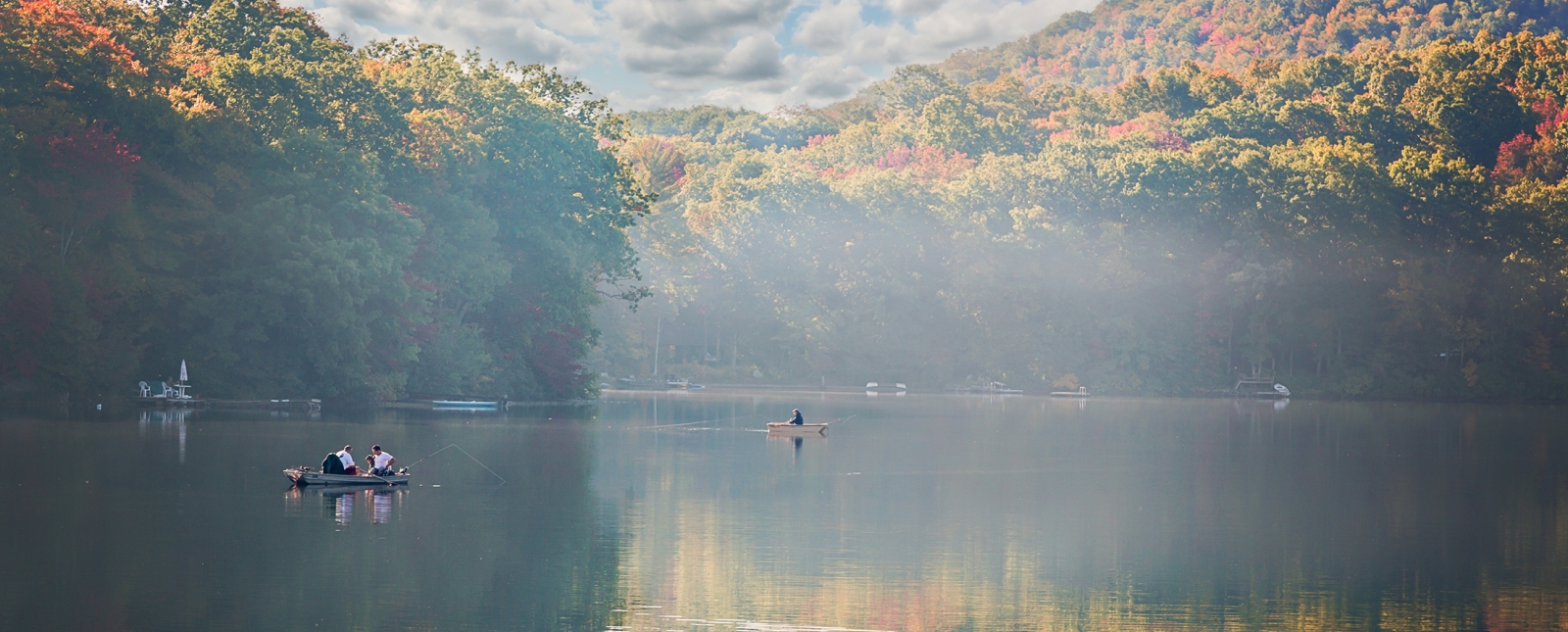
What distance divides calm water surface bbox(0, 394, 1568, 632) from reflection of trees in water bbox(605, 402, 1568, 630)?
0.09 m

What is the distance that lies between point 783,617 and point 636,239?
10090 cm

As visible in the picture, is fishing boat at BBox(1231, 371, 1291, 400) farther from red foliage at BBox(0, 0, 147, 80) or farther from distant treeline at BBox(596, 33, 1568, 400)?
red foliage at BBox(0, 0, 147, 80)

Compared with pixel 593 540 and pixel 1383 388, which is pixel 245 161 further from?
pixel 1383 388

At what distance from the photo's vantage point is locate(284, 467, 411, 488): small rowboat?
29500mm

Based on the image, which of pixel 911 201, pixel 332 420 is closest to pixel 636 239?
pixel 911 201

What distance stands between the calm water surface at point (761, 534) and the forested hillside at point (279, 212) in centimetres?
1138

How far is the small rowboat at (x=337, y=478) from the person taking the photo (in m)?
29.5

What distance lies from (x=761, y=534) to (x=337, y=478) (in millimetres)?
9977

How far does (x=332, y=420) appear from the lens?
4953 centimetres

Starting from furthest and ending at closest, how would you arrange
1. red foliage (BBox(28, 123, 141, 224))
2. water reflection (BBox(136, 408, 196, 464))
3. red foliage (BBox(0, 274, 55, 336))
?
red foliage (BBox(28, 123, 141, 224))
red foliage (BBox(0, 274, 55, 336))
water reflection (BBox(136, 408, 196, 464))

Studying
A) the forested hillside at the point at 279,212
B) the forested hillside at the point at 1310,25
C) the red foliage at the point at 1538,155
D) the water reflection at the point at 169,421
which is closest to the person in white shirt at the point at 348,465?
the water reflection at the point at 169,421

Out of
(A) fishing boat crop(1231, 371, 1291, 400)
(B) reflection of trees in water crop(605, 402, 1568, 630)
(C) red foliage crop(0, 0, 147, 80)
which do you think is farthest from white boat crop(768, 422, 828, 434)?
(A) fishing boat crop(1231, 371, 1291, 400)

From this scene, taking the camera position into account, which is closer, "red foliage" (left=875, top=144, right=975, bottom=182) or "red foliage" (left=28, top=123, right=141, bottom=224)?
"red foliage" (left=28, top=123, right=141, bottom=224)

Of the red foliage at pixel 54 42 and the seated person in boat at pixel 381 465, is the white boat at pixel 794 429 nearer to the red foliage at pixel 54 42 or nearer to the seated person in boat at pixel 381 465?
the seated person in boat at pixel 381 465
